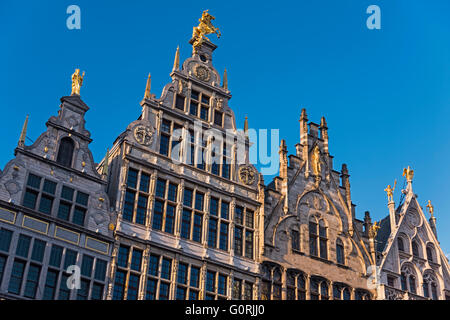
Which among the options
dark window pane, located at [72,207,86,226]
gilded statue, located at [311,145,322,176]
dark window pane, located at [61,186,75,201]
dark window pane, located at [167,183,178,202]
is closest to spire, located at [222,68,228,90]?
gilded statue, located at [311,145,322,176]

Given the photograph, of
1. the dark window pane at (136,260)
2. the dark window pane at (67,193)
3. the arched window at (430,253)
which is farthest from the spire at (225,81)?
the arched window at (430,253)

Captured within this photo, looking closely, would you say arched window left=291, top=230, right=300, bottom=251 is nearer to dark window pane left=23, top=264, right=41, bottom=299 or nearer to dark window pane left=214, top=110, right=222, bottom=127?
dark window pane left=214, top=110, right=222, bottom=127

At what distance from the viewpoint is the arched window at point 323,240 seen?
3900 centimetres

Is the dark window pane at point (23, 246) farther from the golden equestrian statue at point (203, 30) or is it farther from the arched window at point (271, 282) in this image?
the golden equestrian statue at point (203, 30)

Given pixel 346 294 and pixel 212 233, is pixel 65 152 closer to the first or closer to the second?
pixel 212 233

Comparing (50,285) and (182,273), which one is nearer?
(50,285)

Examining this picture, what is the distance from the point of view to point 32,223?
29719mm

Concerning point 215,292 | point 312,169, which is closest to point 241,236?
point 215,292

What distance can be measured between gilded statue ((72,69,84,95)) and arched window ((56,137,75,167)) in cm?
286

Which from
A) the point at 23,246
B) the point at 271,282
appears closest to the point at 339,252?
the point at 271,282

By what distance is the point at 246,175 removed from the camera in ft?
126

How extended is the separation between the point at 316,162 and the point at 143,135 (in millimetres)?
11457
